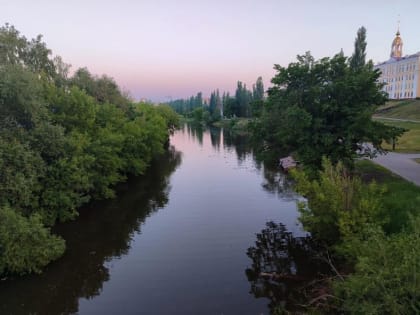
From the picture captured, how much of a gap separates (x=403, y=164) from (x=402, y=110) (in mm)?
45452

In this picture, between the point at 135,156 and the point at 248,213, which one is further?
the point at 135,156

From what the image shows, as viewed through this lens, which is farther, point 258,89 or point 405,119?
point 258,89

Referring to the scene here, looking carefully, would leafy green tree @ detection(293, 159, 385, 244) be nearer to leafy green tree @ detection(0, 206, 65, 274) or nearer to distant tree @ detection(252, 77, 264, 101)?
leafy green tree @ detection(0, 206, 65, 274)

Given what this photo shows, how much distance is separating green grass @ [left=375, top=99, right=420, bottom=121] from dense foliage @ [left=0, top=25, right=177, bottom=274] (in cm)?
5177

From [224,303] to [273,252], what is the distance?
4.96 meters

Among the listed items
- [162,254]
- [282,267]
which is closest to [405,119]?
[282,267]

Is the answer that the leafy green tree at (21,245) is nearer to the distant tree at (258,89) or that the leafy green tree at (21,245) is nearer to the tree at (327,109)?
the tree at (327,109)

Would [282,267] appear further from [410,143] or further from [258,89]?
[258,89]

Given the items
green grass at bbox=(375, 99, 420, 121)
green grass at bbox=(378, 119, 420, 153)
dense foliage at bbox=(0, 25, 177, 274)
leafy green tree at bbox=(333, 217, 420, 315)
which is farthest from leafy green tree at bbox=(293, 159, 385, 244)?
green grass at bbox=(375, 99, 420, 121)

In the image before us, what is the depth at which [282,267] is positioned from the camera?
568 inches

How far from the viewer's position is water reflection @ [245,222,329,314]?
12148mm

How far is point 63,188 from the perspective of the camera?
1761 cm

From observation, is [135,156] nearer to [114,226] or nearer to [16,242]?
[114,226]

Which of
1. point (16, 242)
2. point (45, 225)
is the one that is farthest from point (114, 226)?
point (16, 242)
